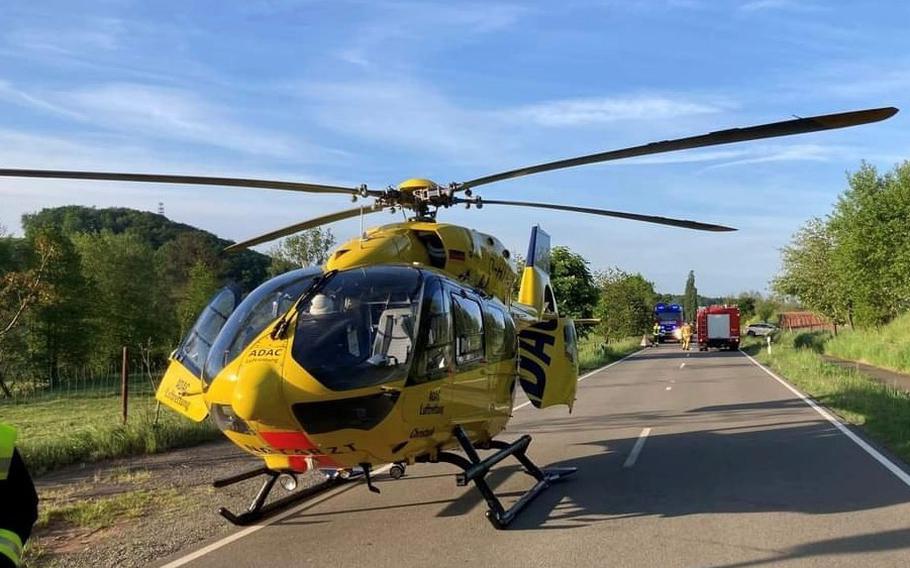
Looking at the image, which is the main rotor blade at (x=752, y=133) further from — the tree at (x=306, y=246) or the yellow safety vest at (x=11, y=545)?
the tree at (x=306, y=246)

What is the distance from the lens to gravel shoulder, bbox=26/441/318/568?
660cm

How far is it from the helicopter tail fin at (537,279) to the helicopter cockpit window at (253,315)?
5045 millimetres

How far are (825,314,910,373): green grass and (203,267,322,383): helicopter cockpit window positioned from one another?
28.2m

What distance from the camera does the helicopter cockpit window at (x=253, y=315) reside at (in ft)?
20.8

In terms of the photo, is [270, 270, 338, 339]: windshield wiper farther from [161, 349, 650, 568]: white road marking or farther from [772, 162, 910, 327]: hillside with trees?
[772, 162, 910, 327]: hillside with trees

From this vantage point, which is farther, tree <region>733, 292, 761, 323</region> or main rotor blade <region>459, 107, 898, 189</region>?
tree <region>733, 292, 761, 323</region>

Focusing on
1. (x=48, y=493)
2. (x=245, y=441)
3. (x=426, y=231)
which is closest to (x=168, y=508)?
(x=48, y=493)

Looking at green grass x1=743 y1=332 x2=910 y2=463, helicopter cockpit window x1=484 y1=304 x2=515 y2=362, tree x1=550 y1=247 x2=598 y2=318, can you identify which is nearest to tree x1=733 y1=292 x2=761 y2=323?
tree x1=550 y1=247 x2=598 y2=318

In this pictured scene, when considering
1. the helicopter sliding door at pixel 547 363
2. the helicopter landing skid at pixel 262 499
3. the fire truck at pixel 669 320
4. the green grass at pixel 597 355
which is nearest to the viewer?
the helicopter landing skid at pixel 262 499

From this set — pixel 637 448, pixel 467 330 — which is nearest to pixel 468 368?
pixel 467 330

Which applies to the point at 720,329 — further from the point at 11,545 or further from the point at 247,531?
the point at 11,545

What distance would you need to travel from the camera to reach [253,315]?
656 cm

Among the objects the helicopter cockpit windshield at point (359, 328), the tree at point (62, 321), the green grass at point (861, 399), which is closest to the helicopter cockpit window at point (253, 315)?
the helicopter cockpit windshield at point (359, 328)

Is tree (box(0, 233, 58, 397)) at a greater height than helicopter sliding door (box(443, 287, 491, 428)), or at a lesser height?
greater
